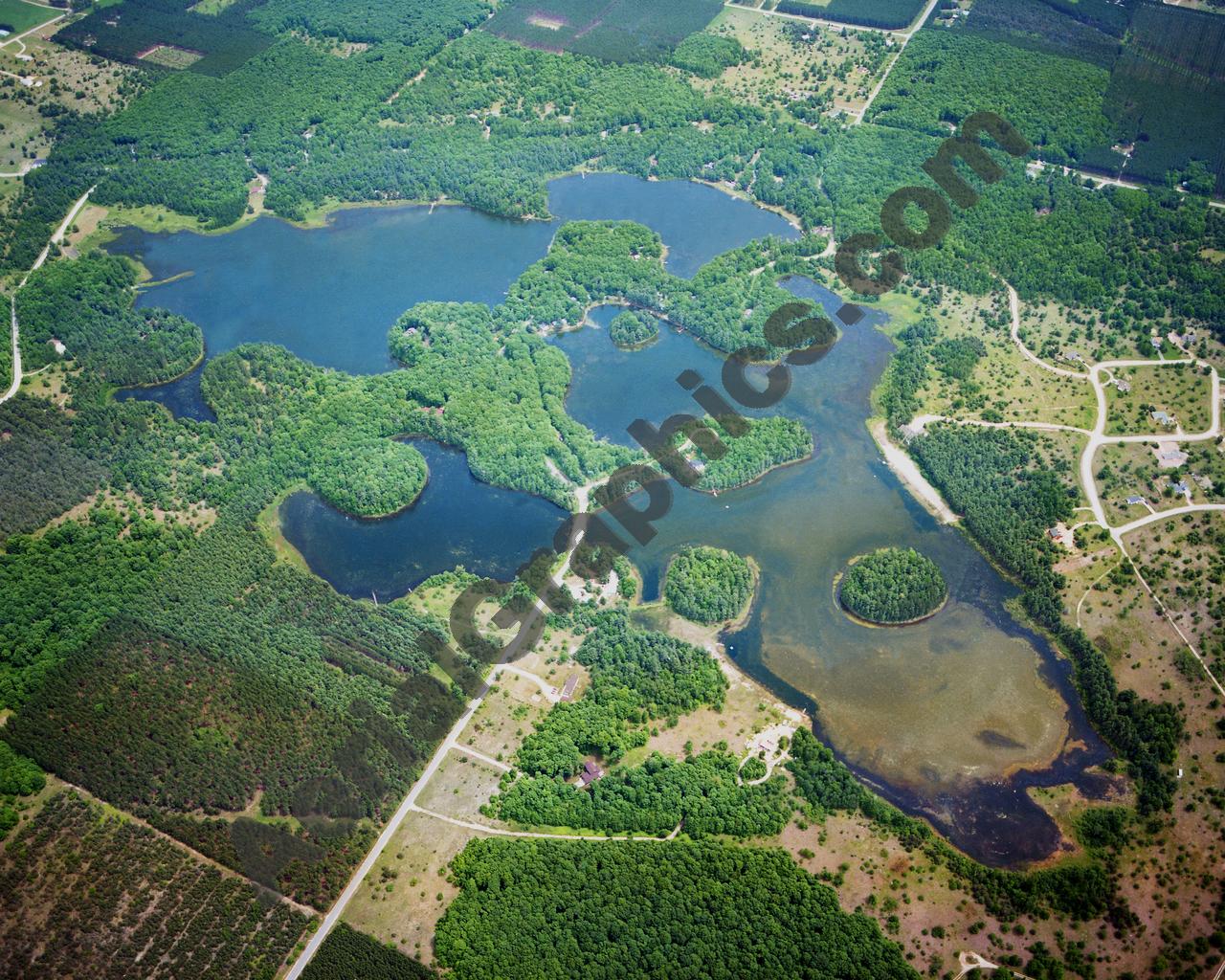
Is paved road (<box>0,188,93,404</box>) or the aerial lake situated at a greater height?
paved road (<box>0,188,93,404</box>)

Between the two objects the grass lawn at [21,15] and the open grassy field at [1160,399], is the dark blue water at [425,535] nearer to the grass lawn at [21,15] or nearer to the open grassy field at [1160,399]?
the open grassy field at [1160,399]

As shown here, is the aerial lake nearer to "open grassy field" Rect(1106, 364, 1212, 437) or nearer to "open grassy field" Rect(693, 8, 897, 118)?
"open grassy field" Rect(1106, 364, 1212, 437)

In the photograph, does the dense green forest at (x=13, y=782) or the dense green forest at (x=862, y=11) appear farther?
the dense green forest at (x=862, y=11)

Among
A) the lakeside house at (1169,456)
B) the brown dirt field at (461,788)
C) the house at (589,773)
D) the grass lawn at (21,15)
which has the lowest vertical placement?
the lakeside house at (1169,456)

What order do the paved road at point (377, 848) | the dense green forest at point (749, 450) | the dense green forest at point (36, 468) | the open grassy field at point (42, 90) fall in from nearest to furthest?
the paved road at point (377, 848)
the dense green forest at point (36, 468)
the dense green forest at point (749, 450)
the open grassy field at point (42, 90)

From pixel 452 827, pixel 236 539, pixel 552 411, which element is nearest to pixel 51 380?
pixel 236 539

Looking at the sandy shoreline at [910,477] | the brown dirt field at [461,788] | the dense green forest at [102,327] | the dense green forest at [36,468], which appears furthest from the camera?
the dense green forest at [102,327]

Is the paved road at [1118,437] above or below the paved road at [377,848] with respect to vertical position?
below

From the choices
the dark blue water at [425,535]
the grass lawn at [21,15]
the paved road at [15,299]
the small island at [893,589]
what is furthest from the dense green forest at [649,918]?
the grass lawn at [21,15]

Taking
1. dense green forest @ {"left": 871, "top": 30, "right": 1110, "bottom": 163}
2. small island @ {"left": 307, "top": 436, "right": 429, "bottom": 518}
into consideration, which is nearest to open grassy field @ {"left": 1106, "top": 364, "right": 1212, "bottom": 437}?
dense green forest @ {"left": 871, "top": 30, "right": 1110, "bottom": 163}
